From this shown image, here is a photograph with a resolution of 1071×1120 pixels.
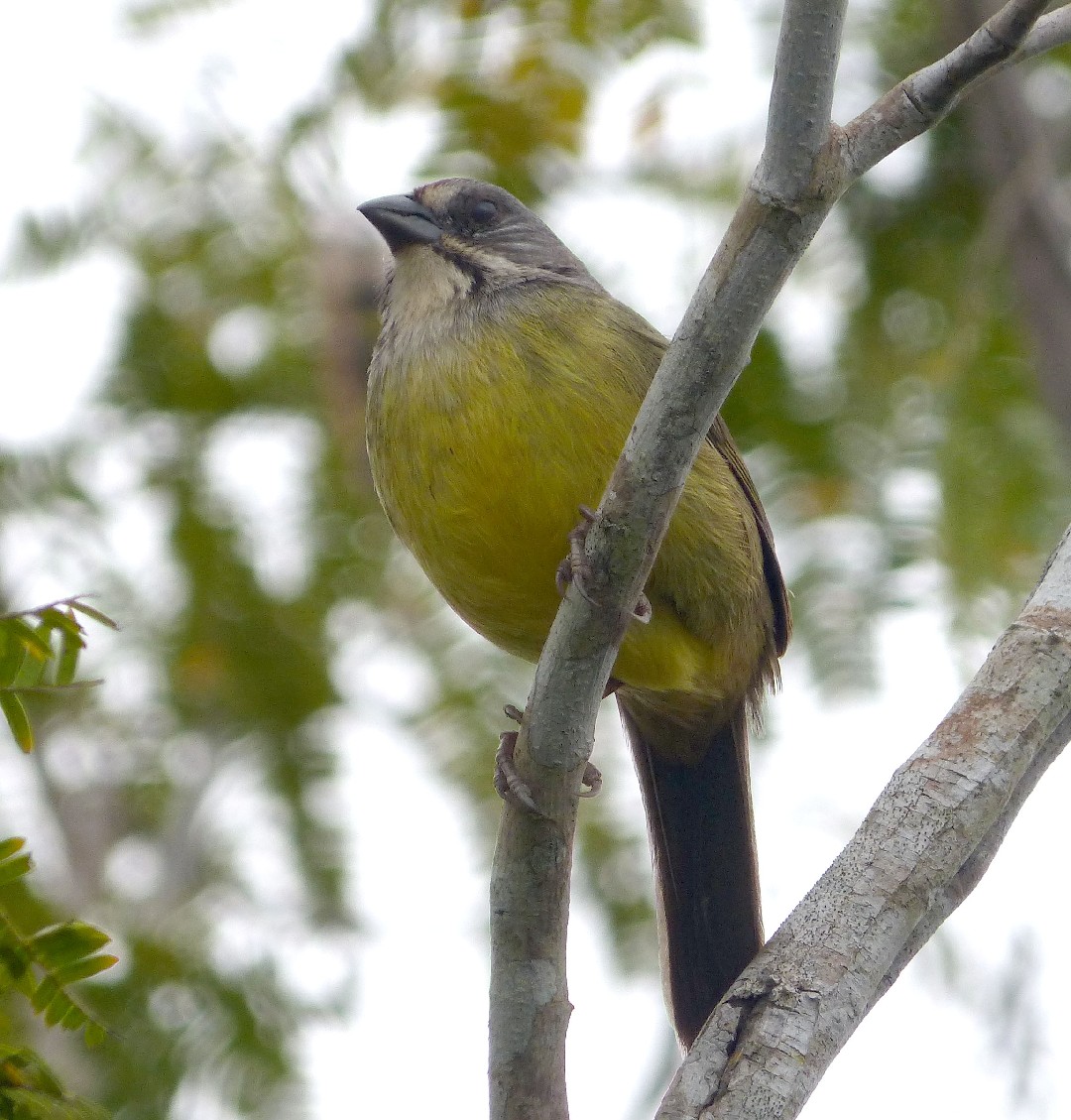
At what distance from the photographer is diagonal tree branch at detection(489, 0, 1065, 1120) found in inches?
105

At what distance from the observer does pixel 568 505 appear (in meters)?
3.76

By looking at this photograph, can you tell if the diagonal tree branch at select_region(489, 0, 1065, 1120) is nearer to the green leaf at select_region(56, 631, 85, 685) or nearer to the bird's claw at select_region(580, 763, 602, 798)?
the bird's claw at select_region(580, 763, 602, 798)

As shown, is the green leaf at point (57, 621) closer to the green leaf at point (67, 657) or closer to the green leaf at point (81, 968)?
the green leaf at point (67, 657)

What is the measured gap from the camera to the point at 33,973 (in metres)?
2.19

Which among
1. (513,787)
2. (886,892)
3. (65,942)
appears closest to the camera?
(65,942)

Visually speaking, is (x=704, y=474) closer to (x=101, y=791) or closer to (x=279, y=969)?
(x=279, y=969)

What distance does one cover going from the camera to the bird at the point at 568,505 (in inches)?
151

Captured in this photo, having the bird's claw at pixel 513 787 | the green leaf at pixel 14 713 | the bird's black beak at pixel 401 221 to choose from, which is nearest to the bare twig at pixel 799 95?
the bird's claw at pixel 513 787

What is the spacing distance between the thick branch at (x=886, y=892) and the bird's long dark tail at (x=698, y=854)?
119cm

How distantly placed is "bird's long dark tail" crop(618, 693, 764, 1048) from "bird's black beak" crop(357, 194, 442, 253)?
1.44 metres

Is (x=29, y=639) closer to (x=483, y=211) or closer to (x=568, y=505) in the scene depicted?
(x=568, y=505)

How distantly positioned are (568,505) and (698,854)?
4.01 feet

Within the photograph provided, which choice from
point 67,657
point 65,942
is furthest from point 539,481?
point 65,942

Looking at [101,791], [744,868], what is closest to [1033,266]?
[744,868]
